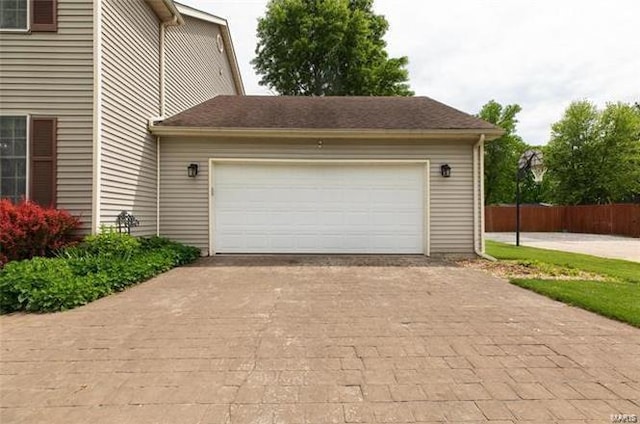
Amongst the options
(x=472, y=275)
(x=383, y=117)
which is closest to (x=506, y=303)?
(x=472, y=275)

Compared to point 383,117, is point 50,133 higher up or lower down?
lower down

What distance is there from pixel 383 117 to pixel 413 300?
5.78m

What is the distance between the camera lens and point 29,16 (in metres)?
6.34

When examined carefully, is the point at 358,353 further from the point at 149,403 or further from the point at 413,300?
the point at 413,300

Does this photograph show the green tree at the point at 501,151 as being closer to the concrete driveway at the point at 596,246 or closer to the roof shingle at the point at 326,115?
the concrete driveway at the point at 596,246

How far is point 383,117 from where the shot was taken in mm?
9516

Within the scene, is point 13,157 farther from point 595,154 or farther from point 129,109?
point 595,154

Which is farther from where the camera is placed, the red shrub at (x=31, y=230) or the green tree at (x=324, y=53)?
the green tree at (x=324, y=53)

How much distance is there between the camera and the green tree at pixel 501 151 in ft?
115

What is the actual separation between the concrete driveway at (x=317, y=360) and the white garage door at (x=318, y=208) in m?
3.52

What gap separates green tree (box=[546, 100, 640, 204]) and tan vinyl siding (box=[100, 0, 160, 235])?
2880 cm

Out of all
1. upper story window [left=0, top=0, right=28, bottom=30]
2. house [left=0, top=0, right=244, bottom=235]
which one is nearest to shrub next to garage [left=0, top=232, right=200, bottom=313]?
house [left=0, top=0, right=244, bottom=235]

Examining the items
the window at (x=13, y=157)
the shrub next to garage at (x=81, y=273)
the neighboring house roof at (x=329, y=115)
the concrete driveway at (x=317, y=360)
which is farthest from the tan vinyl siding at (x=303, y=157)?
the concrete driveway at (x=317, y=360)

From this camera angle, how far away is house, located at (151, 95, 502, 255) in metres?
8.66
